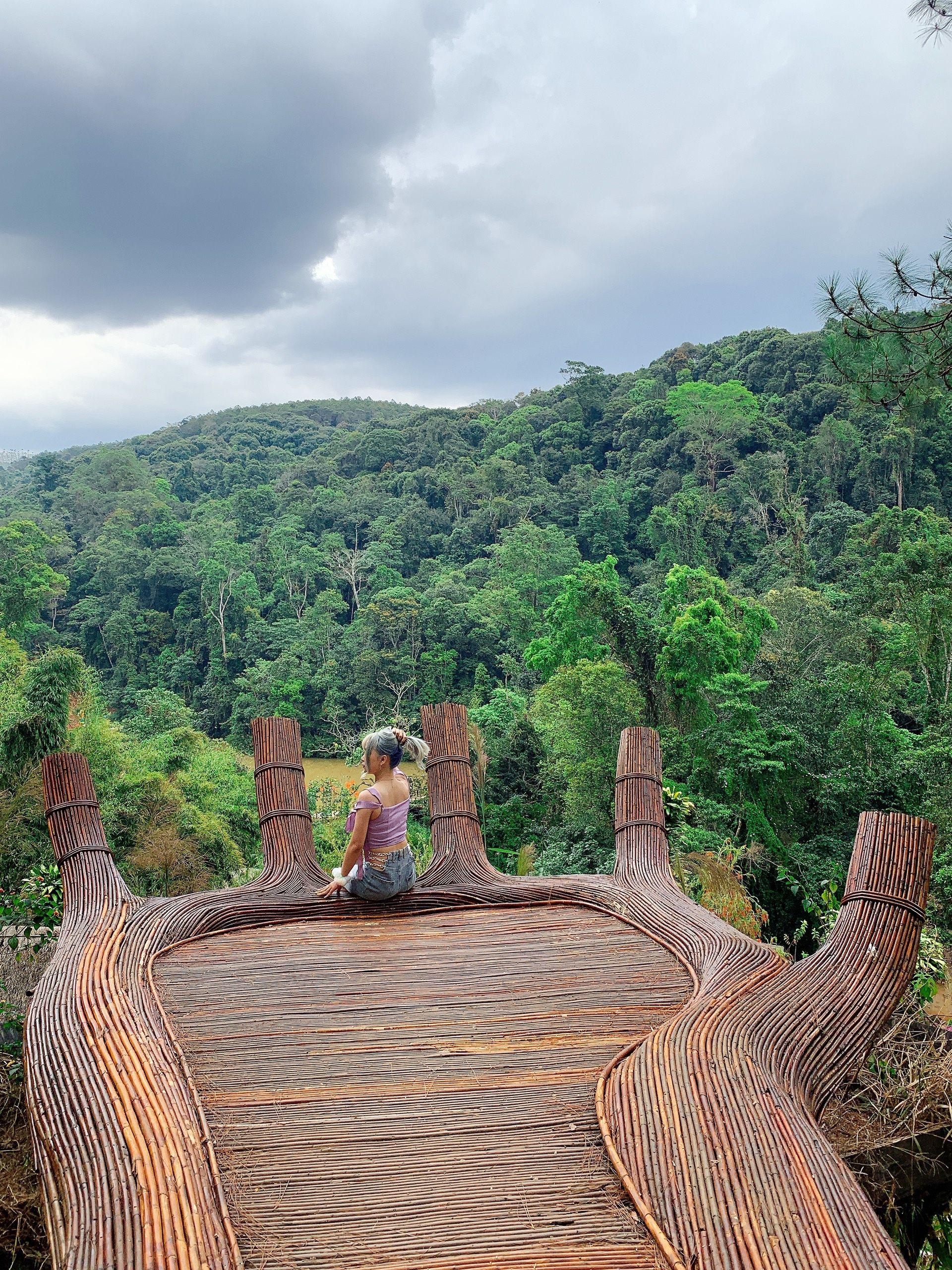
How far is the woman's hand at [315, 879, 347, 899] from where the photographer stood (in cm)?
327

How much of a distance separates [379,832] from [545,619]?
16214 millimetres

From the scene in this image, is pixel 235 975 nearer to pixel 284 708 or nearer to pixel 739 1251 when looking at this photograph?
pixel 739 1251

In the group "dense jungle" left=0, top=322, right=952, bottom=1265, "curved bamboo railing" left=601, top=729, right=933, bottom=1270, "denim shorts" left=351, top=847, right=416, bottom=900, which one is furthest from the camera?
"dense jungle" left=0, top=322, right=952, bottom=1265

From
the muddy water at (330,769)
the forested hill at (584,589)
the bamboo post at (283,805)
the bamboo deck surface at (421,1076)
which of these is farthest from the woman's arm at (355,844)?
the muddy water at (330,769)

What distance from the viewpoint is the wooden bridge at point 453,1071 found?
5.23 ft

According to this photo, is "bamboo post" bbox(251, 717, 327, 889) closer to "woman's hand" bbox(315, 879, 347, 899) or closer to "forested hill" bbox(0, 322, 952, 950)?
"woman's hand" bbox(315, 879, 347, 899)

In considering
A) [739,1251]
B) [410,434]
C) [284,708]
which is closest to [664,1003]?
[739,1251]

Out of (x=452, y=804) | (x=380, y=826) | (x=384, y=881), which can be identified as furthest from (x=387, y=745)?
(x=452, y=804)

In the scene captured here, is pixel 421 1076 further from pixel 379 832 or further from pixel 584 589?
pixel 584 589

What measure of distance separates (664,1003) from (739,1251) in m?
1.01

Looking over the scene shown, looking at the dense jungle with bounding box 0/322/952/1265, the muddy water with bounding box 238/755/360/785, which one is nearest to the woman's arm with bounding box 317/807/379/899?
the dense jungle with bounding box 0/322/952/1265

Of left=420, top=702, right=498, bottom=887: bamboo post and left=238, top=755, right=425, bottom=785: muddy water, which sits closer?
left=420, top=702, right=498, bottom=887: bamboo post

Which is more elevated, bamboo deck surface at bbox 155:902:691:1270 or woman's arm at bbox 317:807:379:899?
woman's arm at bbox 317:807:379:899

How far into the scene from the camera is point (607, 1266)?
1514 mm
